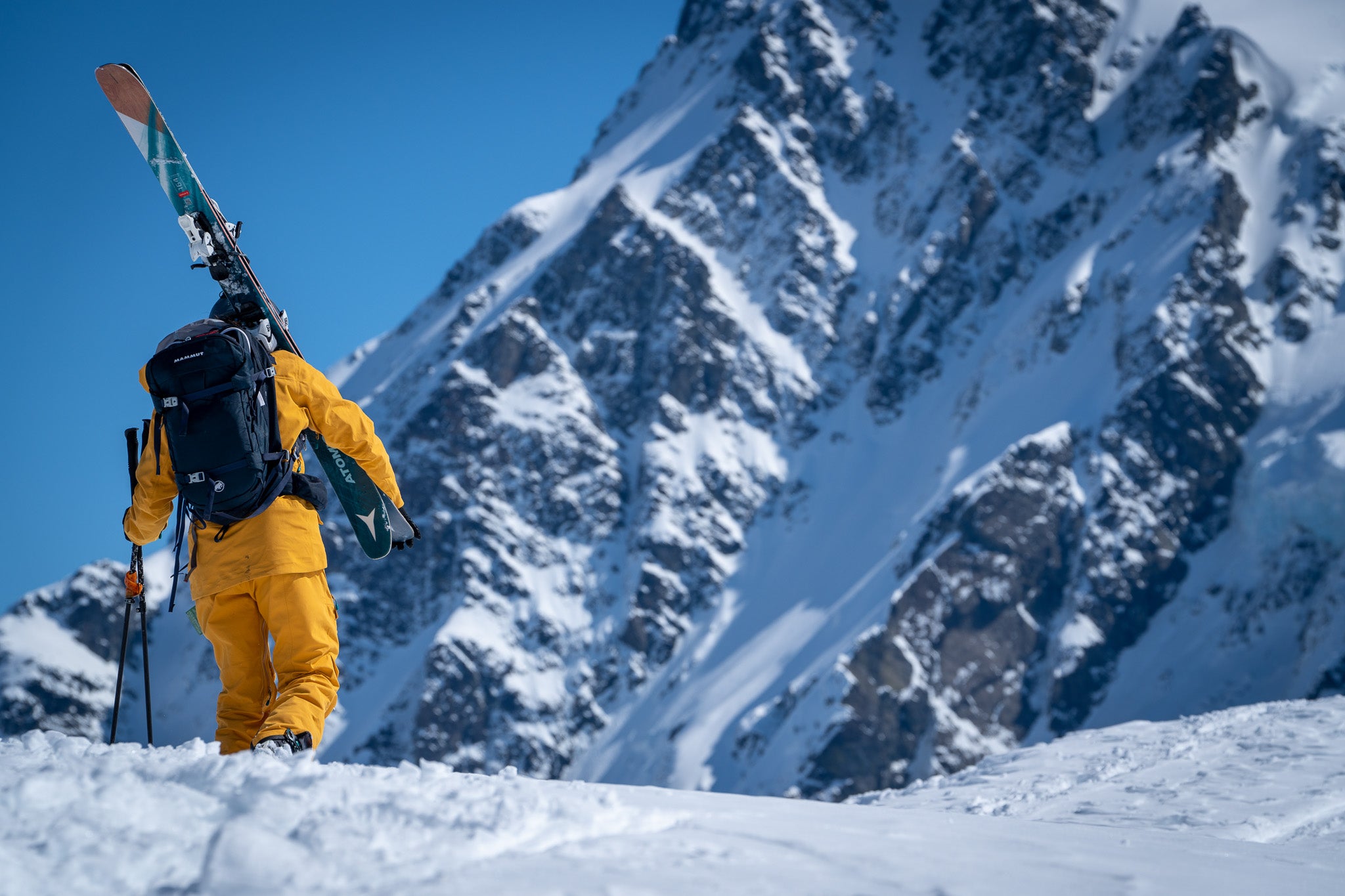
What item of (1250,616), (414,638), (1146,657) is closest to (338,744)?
(414,638)

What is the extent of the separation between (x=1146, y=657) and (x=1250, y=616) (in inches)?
345

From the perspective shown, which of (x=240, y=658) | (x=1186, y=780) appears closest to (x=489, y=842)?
(x=240, y=658)

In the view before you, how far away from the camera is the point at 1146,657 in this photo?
307 ft

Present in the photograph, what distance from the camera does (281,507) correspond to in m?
5.13

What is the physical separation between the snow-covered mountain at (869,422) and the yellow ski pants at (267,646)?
287 feet

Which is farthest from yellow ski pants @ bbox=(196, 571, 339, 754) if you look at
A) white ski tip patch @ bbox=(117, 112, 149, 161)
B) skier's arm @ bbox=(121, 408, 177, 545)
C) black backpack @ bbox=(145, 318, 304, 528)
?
white ski tip patch @ bbox=(117, 112, 149, 161)

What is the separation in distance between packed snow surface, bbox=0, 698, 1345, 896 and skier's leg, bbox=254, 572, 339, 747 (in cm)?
77

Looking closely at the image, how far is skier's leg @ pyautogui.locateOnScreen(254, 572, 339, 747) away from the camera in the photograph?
490 cm

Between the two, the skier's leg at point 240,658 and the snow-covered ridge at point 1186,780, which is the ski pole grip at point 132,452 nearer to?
the skier's leg at point 240,658

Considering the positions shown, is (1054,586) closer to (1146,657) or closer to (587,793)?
(1146,657)

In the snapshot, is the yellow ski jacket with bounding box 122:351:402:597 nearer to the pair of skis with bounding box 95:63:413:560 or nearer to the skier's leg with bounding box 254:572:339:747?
the skier's leg with bounding box 254:572:339:747

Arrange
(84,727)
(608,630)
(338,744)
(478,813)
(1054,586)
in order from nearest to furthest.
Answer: (478,813), (1054,586), (338,744), (608,630), (84,727)

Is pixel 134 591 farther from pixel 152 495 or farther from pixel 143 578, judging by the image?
pixel 152 495

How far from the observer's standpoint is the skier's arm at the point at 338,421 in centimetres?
530
